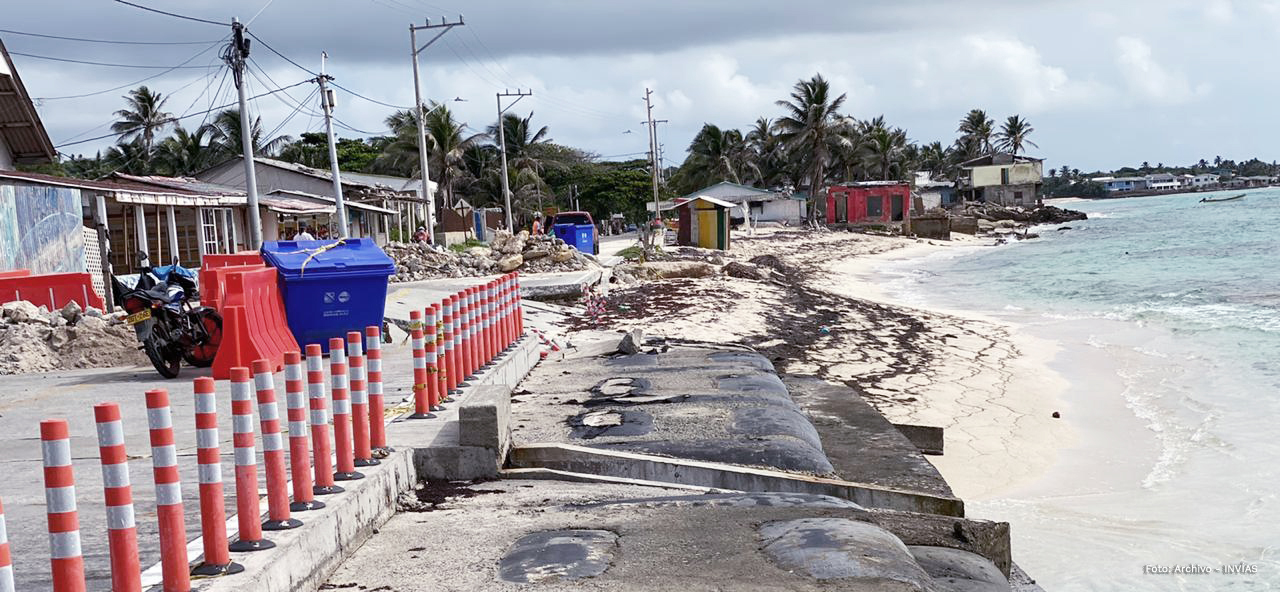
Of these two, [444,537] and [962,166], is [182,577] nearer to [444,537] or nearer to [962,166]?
[444,537]

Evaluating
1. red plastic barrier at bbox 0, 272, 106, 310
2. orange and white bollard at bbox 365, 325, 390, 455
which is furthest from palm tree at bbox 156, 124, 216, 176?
orange and white bollard at bbox 365, 325, 390, 455

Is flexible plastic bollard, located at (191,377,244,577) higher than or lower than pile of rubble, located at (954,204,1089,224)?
higher

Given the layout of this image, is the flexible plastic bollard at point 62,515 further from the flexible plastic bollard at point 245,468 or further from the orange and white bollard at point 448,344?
the orange and white bollard at point 448,344

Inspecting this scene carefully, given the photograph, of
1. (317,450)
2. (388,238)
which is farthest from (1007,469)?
(388,238)

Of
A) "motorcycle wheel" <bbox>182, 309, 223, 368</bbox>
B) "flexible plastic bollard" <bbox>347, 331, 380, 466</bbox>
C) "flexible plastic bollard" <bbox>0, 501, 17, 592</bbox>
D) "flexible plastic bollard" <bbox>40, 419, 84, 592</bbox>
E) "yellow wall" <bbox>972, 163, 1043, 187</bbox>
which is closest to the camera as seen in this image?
"flexible plastic bollard" <bbox>0, 501, 17, 592</bbox>

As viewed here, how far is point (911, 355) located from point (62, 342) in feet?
44.9

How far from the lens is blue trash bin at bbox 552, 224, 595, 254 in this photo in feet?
134

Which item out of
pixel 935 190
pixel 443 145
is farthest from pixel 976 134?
pixel 443 145

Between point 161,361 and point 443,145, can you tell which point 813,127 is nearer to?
point 443,145

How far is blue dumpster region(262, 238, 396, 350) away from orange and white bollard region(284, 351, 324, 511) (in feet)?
22.7

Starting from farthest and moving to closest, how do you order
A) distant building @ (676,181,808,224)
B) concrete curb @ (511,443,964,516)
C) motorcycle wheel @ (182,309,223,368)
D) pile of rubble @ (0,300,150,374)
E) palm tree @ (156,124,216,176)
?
1. distant building @ (676,181,808,224)
2. palm tree @ (156,124,216,176)
3. pile of rubble @ (0,300,150,374)
4. motorcycle wheel @ (182,309,223,368)
5. concrete curb @ (511,443,964,516)

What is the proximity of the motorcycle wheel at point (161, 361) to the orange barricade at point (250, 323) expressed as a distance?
2.58 feet

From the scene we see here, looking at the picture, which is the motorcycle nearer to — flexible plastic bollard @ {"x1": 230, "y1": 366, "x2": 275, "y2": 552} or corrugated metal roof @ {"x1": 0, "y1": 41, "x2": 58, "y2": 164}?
flexible plastic bollard @ {"x1": 230, "y1": 366, "x2": 275, "y2": 552}

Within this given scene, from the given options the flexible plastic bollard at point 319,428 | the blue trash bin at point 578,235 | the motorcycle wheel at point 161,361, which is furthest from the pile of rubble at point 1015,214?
the flexible plastic bollard at point 319,428
